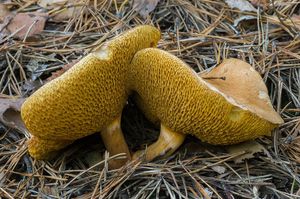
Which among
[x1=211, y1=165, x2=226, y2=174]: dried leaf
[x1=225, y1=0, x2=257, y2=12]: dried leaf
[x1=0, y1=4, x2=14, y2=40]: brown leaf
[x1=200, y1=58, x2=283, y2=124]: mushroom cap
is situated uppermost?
[x1=225, y1=0, x2=257, y2=12]: dried leaf

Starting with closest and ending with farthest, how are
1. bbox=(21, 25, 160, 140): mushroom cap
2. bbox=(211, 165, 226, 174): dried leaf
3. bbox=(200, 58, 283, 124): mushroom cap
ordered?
bbox=(21, 25, 160, 140): mushroom cap < bbox=(200, 58, 283, 124): mushroom cap < bbox=(211, 165, 226, 174): dried leaf

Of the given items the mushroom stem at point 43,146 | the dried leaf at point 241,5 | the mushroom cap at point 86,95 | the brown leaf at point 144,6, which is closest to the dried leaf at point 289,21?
→ the dried leaf at point 241,5

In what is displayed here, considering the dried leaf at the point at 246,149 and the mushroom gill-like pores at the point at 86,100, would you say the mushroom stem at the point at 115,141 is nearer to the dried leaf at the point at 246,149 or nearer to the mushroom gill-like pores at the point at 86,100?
the mushroom gill-like pores at the point at 86,100

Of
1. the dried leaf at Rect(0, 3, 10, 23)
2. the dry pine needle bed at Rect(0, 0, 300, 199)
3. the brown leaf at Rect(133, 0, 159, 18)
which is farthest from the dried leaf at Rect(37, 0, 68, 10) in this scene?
the brown leaf at Rect(133, 0, 159, 18)

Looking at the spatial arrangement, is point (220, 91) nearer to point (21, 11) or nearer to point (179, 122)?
point (179, 122)

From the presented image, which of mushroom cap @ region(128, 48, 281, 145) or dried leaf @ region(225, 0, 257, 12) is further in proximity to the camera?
dried leaf @ region(225, 0, 257, 12)

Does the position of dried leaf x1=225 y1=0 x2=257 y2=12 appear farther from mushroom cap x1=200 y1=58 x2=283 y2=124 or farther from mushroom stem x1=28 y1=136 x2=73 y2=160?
mushroom stem x1=28 y1=136 x2=73 y2=160

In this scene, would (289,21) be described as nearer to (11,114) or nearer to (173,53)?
(173,53)
